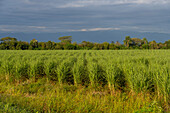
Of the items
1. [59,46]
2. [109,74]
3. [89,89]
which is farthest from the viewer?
[59,46]

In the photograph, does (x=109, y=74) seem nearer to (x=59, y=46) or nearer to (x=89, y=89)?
(x=89, y=89)

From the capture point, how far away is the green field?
3.75 metres

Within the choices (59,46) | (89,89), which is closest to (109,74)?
(89,89)

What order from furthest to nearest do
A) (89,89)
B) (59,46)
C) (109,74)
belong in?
1. (59,46)
2. (89,89)
3. (109,74)

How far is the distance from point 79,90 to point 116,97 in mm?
1249

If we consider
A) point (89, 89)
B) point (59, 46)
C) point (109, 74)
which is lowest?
point (89, 89)

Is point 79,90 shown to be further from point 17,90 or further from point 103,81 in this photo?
point 17,90

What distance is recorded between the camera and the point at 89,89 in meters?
5.19

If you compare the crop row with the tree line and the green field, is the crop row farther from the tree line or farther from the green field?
the tree line

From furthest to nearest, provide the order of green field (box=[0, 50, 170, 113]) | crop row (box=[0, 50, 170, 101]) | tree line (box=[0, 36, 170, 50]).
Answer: tree line (box=[0, 36, 170, 50])
crop row (box=[0, 50, 170, 101])
green field (box=[0, 50, 170, 113])

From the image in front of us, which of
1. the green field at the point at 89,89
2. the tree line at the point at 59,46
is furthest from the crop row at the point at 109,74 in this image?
the tree line at the point at 59,46

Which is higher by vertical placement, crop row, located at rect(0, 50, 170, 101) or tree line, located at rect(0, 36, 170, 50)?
tree line, located at rect(0, 36, 170, 50)

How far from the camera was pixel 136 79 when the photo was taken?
4.23 m

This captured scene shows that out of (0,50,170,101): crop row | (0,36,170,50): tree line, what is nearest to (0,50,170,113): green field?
(0,50,170,101): crop row
